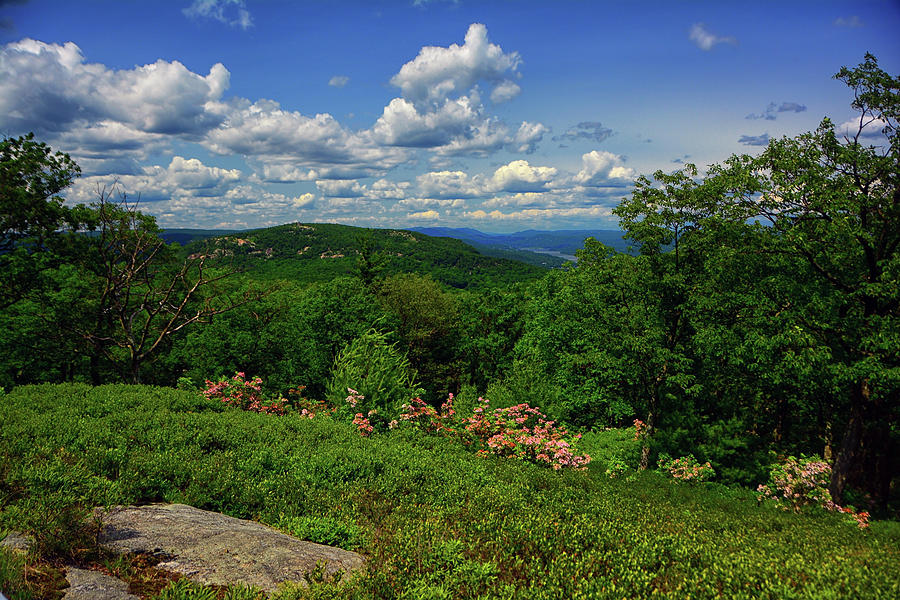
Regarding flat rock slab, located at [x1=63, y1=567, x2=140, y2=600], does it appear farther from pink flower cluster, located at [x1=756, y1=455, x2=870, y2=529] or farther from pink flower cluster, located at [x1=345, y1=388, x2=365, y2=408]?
pink flower cluster, located at [x1=756, y1=455, x2=870, y2=529]

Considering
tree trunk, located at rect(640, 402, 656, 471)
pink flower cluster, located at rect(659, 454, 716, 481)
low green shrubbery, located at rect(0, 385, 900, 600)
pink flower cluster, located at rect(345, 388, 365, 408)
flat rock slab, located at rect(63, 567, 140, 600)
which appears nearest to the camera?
flat rock slab, located at rect(63, 567, 140, 600)

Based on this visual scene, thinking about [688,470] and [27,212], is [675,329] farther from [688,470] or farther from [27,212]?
[27,212]

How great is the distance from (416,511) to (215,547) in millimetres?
3026

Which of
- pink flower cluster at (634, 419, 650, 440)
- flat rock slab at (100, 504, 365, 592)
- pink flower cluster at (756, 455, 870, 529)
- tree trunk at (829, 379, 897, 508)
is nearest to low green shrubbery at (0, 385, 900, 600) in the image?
flat rock slab at (100, 504, 365, 592)

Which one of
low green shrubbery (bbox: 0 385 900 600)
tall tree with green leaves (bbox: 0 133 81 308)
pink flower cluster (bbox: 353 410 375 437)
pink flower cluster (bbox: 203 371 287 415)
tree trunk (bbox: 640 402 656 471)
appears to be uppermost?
tall tree with green leaves (bbox: 0 133 81 308)

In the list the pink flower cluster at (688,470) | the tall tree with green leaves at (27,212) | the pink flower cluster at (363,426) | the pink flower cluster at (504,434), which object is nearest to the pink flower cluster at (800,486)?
the pink flower cluster at (688,470)

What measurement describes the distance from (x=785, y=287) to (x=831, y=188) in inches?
134

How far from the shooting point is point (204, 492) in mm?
7129

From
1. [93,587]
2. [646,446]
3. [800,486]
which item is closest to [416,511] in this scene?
[93,587]

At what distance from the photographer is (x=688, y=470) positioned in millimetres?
15977

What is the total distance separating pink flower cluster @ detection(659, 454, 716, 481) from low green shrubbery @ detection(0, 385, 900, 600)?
400cm

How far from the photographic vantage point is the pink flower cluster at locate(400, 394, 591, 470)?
46.0 feet

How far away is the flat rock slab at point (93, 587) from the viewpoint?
391 centimetres

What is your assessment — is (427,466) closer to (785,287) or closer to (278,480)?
(278,480)
